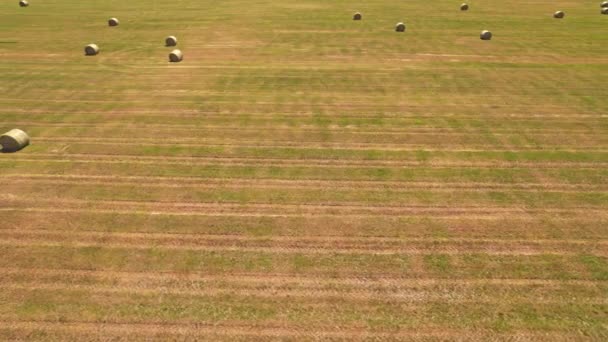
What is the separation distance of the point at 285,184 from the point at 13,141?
35.3ft

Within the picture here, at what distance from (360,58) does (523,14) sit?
24.1m

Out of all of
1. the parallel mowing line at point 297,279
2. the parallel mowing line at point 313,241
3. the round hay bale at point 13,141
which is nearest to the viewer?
the parallel mowing line at point 297,279

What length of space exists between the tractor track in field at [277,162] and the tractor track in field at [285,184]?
1.21 meters

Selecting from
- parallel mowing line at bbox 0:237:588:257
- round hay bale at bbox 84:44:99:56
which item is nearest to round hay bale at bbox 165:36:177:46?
round hay bale at bbox 84:44:99:56

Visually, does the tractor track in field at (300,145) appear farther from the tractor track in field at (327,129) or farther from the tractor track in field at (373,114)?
the tractor track in field at (373,114)

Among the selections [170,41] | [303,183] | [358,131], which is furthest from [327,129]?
[170,41]

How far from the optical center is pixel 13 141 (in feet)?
57.2

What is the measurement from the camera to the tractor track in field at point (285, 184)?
15125mm

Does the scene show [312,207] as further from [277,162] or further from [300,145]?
[300,145]

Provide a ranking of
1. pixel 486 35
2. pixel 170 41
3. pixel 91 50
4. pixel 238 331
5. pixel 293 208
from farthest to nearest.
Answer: pixel 486 35
pixel 170 41
pixel 91 50
pixel 293 208
pixel 238 331

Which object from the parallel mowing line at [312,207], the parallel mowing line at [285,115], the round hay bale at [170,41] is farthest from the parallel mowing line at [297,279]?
the round hay bale at [170,41]

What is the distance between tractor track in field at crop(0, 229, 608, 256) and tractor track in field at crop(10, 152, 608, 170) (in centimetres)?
444

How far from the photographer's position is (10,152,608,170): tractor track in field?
16516mm

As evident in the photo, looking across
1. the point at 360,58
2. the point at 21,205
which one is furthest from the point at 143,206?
the point at 360,58
